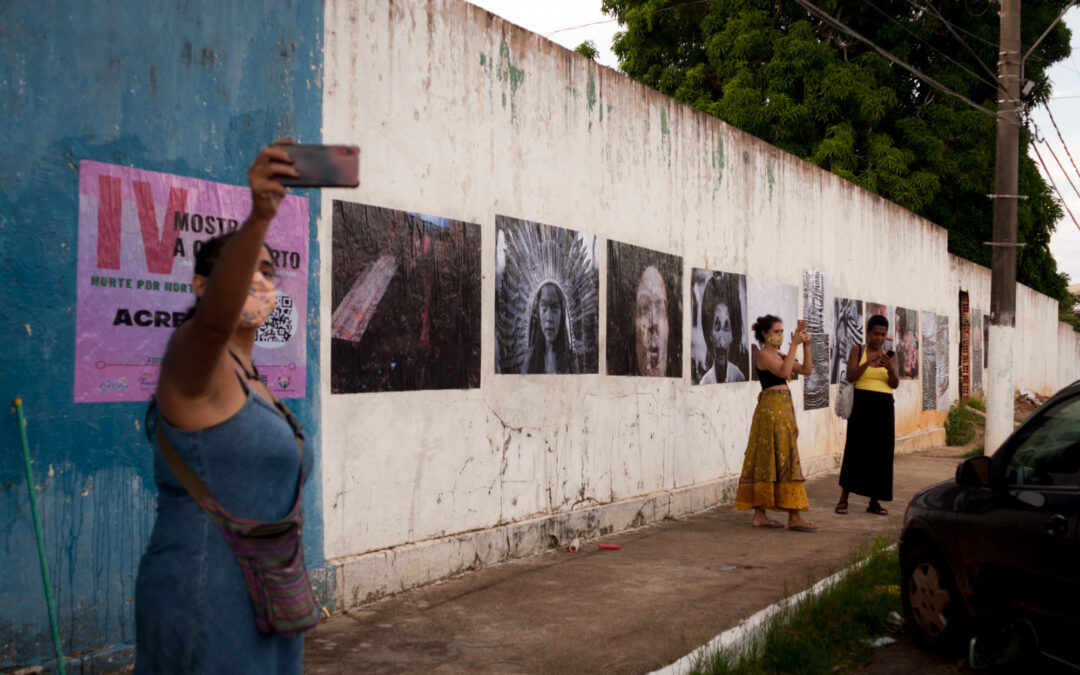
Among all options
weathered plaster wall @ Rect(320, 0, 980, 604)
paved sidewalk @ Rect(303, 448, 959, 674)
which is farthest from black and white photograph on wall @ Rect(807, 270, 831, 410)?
paved sidewalk @ Rect(303, 448, 959, 674)

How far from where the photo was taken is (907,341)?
57.9 ft

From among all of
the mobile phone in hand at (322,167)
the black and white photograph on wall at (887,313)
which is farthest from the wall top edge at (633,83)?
the mobile phone in hand at (322,167)

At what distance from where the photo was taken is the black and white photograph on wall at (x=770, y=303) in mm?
11320

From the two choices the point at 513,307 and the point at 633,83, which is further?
the point at 633,83

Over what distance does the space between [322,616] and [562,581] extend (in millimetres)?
1700

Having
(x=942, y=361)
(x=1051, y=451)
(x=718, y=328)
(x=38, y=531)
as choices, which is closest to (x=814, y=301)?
(x=718, y=328)

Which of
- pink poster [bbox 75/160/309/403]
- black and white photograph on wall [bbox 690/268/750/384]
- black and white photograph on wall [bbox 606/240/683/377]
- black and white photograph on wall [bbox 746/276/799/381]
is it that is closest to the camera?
pink poster [bbox 75/160/309/403]

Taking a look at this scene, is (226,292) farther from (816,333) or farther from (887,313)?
(887,313)

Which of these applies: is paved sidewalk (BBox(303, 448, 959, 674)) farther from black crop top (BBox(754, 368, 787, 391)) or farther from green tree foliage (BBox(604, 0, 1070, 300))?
green tree foliage (BBox(604, 0, 1070, 300))

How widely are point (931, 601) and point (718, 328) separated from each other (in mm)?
5630

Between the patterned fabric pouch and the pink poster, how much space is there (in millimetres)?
2282

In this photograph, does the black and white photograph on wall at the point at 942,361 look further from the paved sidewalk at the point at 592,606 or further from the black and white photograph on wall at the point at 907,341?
the paved sidewalk at the point at 592,606

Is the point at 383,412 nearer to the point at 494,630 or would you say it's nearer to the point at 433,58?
the point at 494,630

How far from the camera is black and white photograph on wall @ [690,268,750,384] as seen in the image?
33.1 feet
